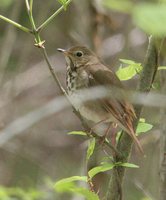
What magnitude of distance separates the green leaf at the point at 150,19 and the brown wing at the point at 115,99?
1500 mm

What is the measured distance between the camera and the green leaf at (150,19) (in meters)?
1.40

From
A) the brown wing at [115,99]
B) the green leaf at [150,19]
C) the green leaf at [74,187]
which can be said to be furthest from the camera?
the brown wing at [115,99]

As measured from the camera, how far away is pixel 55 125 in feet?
26.3

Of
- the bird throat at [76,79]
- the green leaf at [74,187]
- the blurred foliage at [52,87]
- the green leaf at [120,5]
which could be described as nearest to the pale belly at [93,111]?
the bird throat at [76,79]

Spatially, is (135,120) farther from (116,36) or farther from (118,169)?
(116,36)

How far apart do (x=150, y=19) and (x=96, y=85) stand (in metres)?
2.13

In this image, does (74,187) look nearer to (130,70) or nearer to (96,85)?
(130,70)

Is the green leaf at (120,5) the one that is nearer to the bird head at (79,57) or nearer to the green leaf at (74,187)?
the green leaf at (74,187)

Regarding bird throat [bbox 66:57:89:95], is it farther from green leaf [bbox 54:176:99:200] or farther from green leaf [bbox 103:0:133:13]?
green leaf [bbox 103:0:133:13]

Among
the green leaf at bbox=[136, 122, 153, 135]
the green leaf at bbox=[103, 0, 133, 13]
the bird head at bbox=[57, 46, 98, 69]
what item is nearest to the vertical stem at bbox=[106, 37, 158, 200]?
the green leaf at bbox=[136, 122, 153, 135]

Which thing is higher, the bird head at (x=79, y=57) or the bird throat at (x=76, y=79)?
the bird head at (x=79, y=57)

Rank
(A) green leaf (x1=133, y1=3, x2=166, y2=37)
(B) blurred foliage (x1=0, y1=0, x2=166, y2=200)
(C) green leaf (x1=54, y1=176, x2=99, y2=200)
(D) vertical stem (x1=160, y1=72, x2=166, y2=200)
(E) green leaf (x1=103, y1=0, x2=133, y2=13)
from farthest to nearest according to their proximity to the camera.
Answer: (B) blurred foliage (x1=0, y1=0, x2=166, y2=200) < (C) green leaf (x1=54, y1=176, x2=99, y2=200) < (D) vertical stem (x1=160, y1=72, x2=166, y2=200) < (E) green leaf (x1=103, y1=0, x2=133, y2=13) < (A) green leaf (x1=133, y1=3, x2=166, y2=37)

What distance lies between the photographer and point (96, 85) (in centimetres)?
355

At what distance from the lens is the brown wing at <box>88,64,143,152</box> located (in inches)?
121
